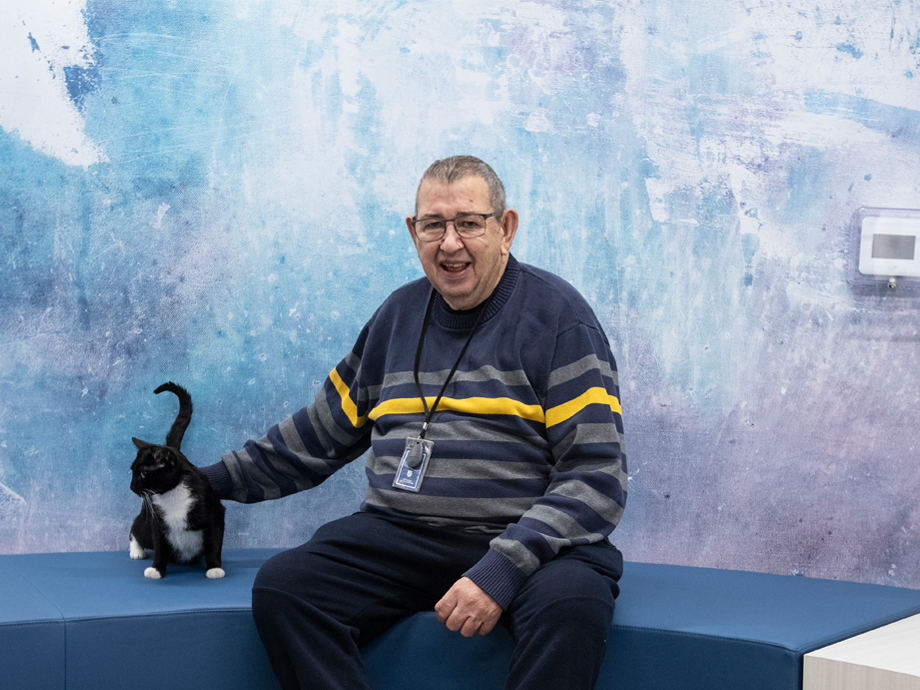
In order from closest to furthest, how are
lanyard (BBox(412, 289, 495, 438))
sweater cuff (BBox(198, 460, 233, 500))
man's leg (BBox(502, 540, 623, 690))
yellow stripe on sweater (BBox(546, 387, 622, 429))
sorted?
man's leg (BBox(502, 540, 623, 690)) → yellow stripe on sweater (BBox(546, 387, 622, 429)) → lanyard (BBox(412, 289, 495, 438)) → sweater cuff (BBox(198, 460, 233, 500))

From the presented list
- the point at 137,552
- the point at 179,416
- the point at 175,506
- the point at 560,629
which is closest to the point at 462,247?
the point at 560,629

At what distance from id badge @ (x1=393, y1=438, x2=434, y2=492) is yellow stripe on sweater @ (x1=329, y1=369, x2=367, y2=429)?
0.80ft

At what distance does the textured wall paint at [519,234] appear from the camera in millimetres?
2180

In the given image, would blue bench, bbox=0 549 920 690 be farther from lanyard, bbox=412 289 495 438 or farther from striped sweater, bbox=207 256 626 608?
lanyard, bbox=412 289 495 438

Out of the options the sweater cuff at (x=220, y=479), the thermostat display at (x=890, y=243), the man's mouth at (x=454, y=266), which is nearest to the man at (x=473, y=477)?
the man's mouth at (x=454, y=266)

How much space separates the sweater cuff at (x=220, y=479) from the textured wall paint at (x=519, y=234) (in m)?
0.33

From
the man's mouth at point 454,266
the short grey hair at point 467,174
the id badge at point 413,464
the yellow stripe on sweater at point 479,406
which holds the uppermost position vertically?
the short grey hair at point 467,174

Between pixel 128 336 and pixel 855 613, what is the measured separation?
74.3 inches

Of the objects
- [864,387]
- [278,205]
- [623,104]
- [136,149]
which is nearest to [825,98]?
[623,104]

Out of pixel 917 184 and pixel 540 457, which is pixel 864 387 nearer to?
pixel 917 184

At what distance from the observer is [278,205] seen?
7.46ft

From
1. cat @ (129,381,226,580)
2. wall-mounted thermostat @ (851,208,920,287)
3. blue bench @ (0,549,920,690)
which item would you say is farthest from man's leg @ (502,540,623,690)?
wall-mounted thermostat @ (851,208,920,287)

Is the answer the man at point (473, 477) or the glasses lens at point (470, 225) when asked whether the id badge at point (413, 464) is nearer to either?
the man at point (473, 477)

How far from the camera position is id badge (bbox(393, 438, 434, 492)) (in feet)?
5.54
